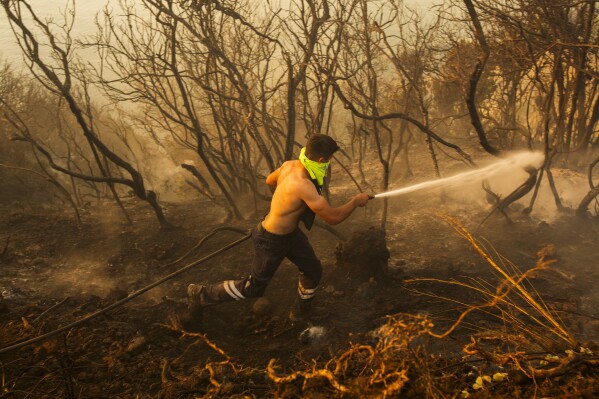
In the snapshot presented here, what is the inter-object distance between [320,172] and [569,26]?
326cm

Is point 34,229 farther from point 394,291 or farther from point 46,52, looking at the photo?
point 46,52

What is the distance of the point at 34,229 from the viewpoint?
18.7ft

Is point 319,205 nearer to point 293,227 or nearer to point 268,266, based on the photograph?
point 293,227

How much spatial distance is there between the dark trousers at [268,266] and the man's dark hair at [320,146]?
0.78 metres

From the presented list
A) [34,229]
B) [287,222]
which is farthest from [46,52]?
A: [287,222]

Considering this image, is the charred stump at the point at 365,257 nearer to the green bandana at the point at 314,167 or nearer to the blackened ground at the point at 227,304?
the blackened ground at the point at 227,304

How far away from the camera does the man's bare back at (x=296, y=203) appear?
306 cm

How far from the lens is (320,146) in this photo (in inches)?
121

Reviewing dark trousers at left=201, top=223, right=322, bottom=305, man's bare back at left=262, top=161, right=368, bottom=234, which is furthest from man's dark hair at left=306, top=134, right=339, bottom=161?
dark trousers at left=201, top=223, right=322, bottom=305

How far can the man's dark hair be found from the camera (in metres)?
3.07

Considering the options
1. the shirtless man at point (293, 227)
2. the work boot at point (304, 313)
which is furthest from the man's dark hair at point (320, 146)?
the work boot at point (304, 313)

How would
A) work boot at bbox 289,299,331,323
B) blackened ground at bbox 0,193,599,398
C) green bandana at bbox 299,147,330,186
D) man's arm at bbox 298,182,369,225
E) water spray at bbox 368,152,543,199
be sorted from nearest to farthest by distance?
blackened ground at bbox 0,193,599,398 → man's arm at bbox 298,182,369,225 → green bandana at bbox 299,147,330,186 → work boot at bbox 289,299,331,323 → water spray at bbox 368,152,543,199

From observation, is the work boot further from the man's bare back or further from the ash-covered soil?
the man's bare back

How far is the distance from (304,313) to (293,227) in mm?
959
